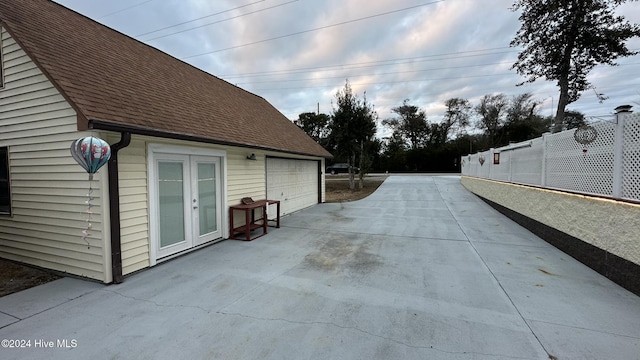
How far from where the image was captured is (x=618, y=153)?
359 cm

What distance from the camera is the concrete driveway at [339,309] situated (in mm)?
2270

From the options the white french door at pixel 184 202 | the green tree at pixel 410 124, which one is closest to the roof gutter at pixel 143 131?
the white french door at pixel 184 202

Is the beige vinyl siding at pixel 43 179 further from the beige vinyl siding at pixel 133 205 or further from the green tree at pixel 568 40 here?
the green tree at pixel 568 40

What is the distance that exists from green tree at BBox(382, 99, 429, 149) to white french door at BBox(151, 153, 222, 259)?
41579mm

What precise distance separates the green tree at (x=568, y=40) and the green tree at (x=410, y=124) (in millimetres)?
28749

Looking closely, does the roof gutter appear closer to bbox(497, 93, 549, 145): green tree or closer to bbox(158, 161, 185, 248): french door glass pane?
bbox(158, 161, 185, 248): french door glass pane

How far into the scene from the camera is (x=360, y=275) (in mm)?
3902

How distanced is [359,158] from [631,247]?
15.1 metres

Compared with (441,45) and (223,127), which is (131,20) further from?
(441,45)

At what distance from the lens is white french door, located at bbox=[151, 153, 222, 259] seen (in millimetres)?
4414

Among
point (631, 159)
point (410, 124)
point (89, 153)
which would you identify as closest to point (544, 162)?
point (631, 159)

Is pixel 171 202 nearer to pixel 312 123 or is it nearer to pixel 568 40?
pixel 568 40

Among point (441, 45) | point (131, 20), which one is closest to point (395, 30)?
point (441, 45)

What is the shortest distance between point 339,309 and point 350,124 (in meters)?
14.7
